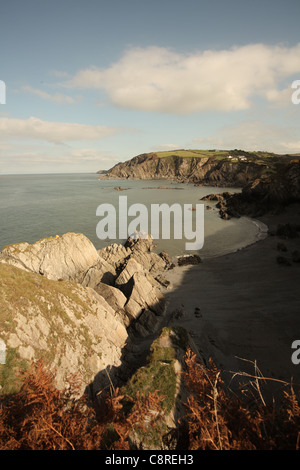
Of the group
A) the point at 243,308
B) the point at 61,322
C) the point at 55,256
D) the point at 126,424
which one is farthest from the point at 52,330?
the point at 243,308

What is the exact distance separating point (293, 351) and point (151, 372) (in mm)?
11402

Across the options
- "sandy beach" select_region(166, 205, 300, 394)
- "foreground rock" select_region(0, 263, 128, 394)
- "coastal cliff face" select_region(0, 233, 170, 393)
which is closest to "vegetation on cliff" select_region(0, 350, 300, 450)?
"foreground rock" select_region(0, 263, 128, 394)

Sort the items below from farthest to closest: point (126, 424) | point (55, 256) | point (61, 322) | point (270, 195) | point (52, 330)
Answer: point (270, 195)
point (55, 256)
point (61, 322)
point (52, 330)
point (126, 424)

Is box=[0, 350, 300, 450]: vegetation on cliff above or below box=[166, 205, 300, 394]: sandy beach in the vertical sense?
above

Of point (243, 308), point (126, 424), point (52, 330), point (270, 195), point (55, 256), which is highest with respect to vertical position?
point (270, 195)

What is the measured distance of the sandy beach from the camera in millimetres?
13797

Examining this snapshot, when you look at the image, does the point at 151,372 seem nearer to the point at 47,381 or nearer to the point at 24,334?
the point at 47,381

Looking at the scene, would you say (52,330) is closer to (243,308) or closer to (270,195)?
(243,308)

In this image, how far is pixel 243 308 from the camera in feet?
62.5

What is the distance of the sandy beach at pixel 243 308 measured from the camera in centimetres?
1380

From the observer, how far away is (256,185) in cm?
6431

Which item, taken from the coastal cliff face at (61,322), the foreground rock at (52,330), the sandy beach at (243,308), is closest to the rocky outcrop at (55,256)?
the coastal cliff face at (61,322)

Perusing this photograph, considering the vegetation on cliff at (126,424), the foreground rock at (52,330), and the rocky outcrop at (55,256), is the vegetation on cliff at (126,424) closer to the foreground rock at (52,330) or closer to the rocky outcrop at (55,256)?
the foreground rock at (52,330)

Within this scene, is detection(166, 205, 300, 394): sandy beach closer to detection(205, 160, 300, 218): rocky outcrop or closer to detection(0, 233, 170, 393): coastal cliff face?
detection(0, 233, 170, 393): coastal cliff face
